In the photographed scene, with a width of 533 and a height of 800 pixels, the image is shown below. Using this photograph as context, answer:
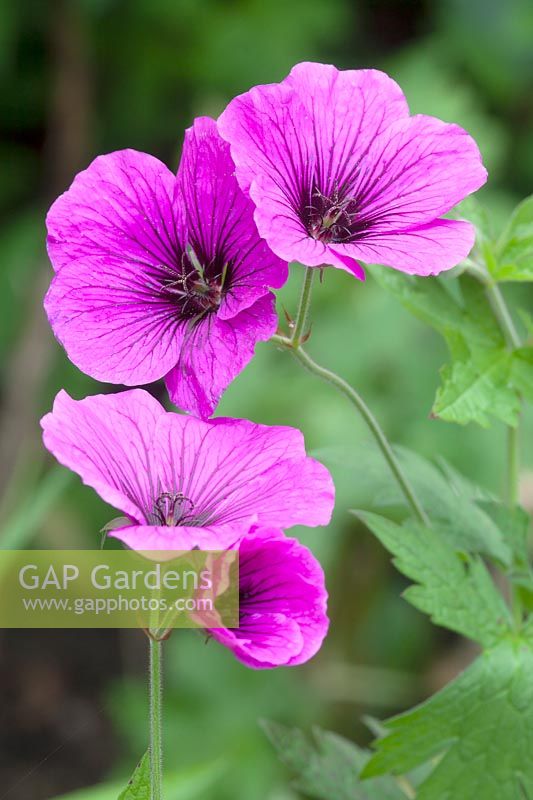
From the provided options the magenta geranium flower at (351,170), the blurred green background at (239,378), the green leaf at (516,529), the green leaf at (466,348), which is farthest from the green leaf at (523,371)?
the blurred green background at (239,378)

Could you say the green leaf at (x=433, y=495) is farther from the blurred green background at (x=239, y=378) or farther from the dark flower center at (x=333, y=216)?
the blurred green background at (x=239, y=378)

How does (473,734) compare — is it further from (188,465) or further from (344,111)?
(344,111)

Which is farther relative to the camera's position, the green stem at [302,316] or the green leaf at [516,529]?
the green leaf at [516,529]

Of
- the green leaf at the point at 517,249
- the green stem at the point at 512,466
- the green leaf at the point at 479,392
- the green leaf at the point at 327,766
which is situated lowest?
the green leaf at the point at 327,766

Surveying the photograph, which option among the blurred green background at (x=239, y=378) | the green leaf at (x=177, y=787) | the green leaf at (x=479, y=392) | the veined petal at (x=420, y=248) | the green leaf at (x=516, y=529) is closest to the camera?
the veined petal at (x=420, y=248)

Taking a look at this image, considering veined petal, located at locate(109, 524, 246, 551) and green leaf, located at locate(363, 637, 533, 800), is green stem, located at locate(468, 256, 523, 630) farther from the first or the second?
veined petal, located at locate(109, 524, 246, 551)

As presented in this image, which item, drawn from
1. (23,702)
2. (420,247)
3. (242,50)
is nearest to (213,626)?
(420,247)
